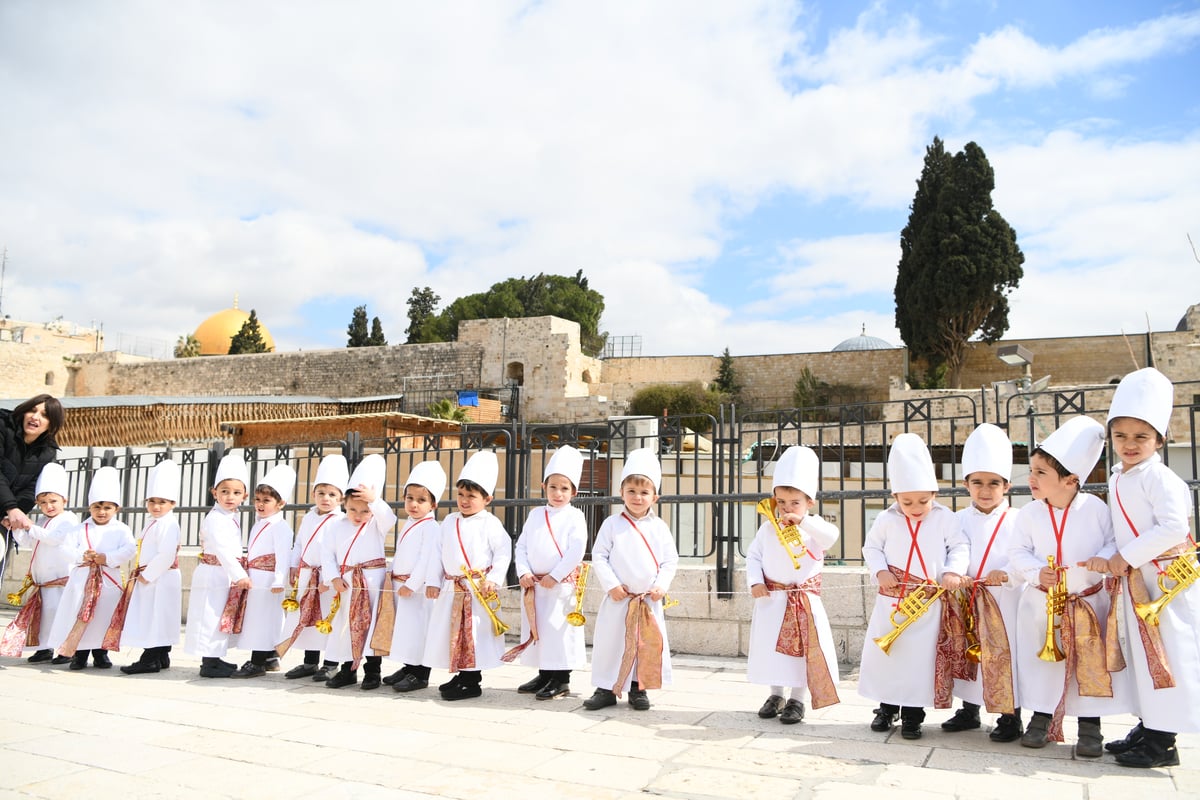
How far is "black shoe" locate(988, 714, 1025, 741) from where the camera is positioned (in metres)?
3.58

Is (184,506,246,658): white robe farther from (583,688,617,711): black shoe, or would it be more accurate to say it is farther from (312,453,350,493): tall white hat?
(583,688,617,711): black shoe

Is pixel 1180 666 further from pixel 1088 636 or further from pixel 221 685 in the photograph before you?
pixel 221 685

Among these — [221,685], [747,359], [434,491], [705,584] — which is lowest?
[221,685]

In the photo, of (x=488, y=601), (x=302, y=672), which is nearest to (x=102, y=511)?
(x=302, y=672)

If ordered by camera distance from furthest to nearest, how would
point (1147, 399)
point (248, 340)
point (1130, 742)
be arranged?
point (248, 340) < point (1147, 399) < point (1130, 742)

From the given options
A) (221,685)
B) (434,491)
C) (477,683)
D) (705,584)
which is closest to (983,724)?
(705,584)

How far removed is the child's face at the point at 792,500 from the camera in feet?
13.6

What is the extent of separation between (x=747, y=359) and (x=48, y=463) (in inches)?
1154

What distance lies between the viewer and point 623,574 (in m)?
4.50

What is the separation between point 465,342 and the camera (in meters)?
36.0

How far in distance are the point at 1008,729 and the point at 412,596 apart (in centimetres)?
303

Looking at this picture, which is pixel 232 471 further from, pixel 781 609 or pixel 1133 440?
pixel 1133 440

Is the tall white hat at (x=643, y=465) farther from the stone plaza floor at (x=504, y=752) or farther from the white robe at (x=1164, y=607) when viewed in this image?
the white robe at (x=1164, y=607)

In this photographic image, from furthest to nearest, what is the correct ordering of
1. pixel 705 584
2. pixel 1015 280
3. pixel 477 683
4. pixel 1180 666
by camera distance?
pixel 1015 280 → pixel 705 584 → pixel 477 683 → pixel 1180 666
